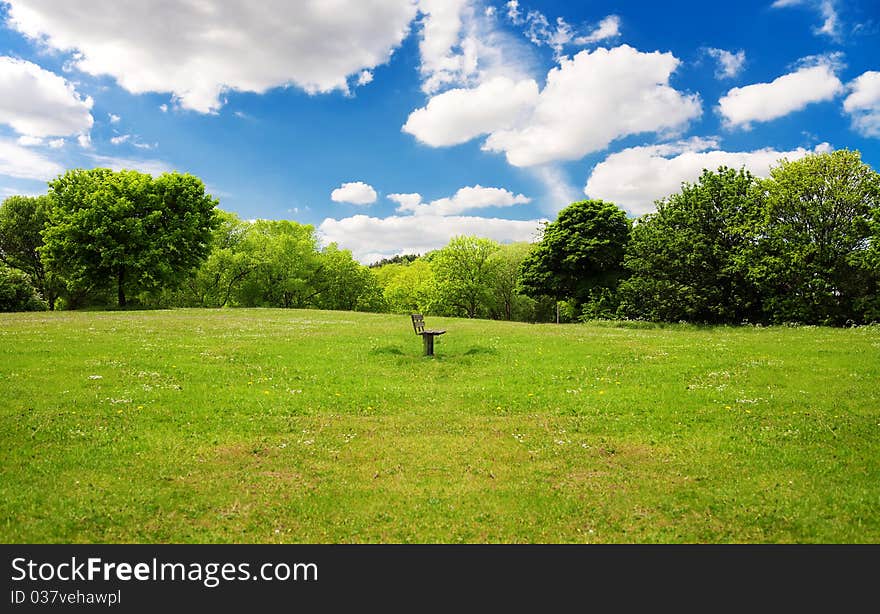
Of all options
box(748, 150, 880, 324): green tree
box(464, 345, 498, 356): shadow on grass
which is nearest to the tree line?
box(748, 150, 880, 324): green tree

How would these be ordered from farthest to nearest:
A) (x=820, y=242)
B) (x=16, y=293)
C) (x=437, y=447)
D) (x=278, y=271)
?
(x=278, y=271) < (x=16, y=293) < (x=820, y=242) < (x=437, y=447)

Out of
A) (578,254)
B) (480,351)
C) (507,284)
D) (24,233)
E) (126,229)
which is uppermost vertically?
(24,233)

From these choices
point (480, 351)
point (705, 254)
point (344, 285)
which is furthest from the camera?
point (344, 285)

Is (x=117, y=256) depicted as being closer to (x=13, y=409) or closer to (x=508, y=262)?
(x=13, y=409)

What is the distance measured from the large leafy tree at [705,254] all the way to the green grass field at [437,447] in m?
22.5

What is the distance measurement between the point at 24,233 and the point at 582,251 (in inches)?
2754

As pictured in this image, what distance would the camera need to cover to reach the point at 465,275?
3290 inches

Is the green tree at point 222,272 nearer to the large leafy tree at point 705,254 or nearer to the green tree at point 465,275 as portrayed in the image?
the green tree at point 465,275

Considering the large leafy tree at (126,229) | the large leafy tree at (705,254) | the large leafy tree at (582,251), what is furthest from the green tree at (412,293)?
the large leafy tree at (705,254)

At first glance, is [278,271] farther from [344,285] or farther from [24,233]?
[24,233]

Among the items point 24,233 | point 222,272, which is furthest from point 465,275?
point 24,233

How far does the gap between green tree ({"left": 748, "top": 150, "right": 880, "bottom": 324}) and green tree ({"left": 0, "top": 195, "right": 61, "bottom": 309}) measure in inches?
3116
